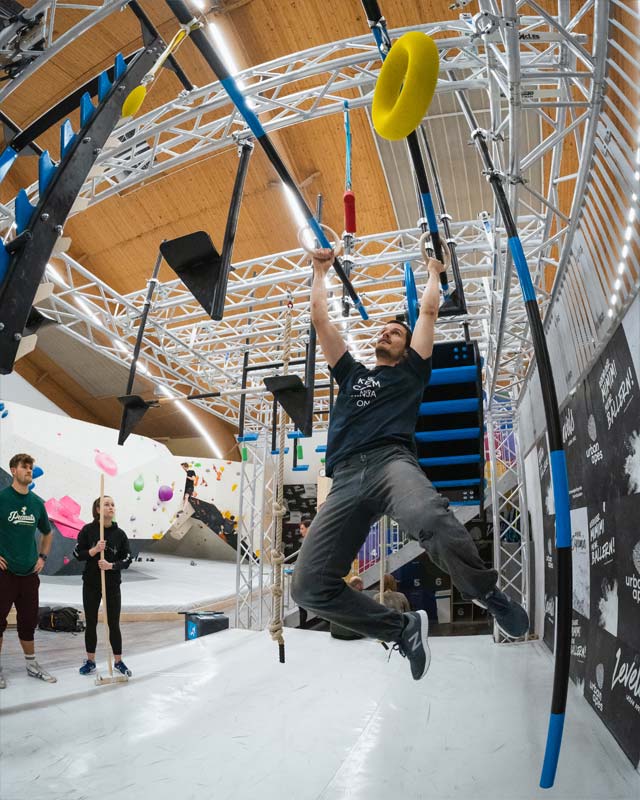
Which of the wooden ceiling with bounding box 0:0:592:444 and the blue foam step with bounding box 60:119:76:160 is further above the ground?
the wooden ceiling with bounding box 0:0:592:444

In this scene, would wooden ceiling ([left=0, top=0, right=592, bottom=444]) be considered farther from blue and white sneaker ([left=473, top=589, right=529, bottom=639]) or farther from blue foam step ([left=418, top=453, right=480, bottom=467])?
blue and white sneaker ([left=473, top=589, right=529, bottom=639])

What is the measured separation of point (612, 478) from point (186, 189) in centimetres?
907

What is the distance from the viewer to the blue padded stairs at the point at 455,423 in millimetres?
4098

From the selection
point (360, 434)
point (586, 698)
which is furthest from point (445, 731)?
point (360, 434)

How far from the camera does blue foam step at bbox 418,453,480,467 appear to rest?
163 inches

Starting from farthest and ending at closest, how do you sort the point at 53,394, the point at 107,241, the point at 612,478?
the point at 53,394
the point at 107,241
the point at 612,478

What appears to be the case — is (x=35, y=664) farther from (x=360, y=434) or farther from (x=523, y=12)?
(x=523, y=12)

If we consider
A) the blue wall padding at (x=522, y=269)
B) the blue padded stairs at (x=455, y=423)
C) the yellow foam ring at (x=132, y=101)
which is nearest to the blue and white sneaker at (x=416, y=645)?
the blue wall padding at (x=522, y=269)

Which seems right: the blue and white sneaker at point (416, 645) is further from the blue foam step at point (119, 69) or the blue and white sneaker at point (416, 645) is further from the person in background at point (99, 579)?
the person in background at point (99, 579)

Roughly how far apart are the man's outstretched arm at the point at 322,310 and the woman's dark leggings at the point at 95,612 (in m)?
2.99

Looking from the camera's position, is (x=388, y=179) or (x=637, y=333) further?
(x=388, y=179)

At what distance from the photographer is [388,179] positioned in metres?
8.85

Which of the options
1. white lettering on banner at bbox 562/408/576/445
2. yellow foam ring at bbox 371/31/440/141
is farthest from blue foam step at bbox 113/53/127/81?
white lettering on banner at bbox 562/408/576/445

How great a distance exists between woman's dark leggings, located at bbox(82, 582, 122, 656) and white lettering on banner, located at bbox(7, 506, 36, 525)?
653mm
